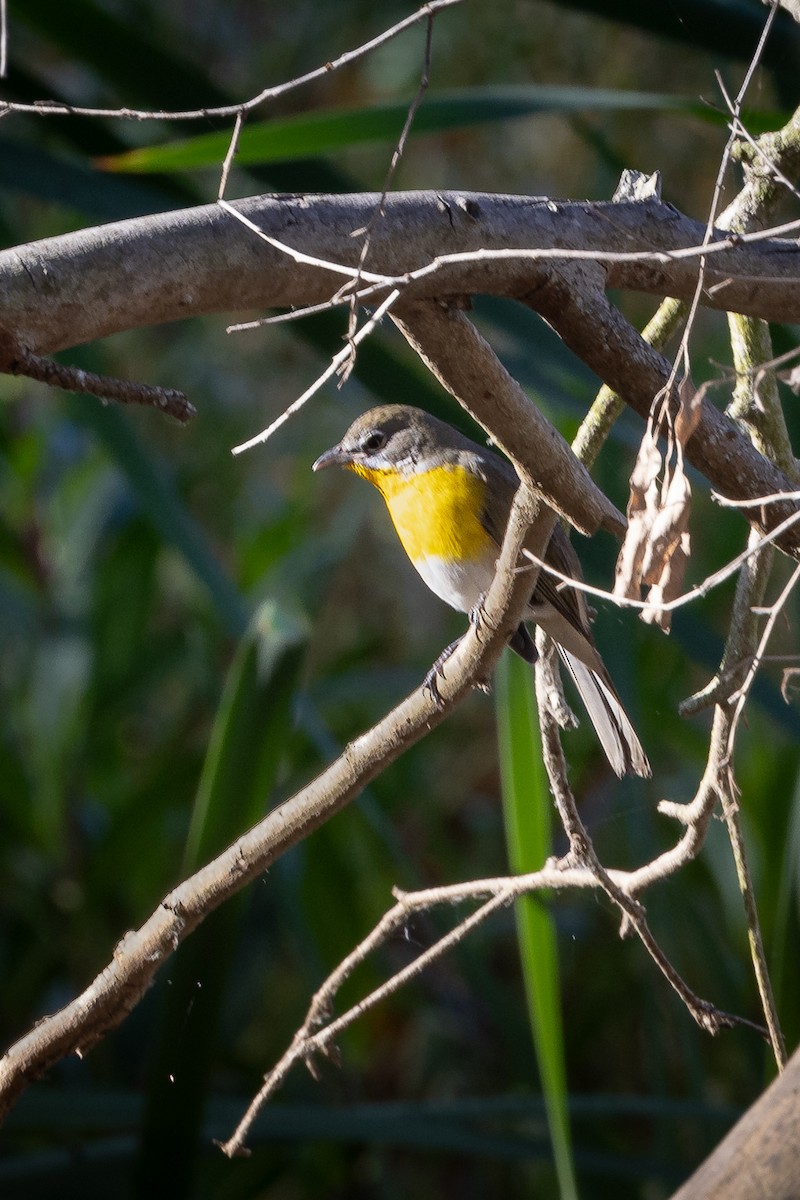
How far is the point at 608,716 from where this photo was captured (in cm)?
146

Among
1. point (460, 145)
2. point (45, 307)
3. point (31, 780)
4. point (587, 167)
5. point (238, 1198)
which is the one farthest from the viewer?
point (460, 145)

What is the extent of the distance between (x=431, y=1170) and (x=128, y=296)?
9.70ft

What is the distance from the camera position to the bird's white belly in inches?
62.1

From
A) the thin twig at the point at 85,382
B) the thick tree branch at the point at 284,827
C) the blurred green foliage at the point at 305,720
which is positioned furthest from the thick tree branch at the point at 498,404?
the blurred green foliage at the point at 305,720

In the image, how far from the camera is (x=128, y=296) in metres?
0.59

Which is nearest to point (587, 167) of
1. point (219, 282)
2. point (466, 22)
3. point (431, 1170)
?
point (466, 22)

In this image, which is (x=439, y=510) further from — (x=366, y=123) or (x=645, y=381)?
(x=645, y=381)

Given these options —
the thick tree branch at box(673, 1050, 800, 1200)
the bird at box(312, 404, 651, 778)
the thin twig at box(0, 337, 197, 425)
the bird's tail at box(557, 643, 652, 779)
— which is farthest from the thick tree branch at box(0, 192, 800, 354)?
the bird at box(312, 404, 651, 778)

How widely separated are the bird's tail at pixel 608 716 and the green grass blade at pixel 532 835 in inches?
3.3

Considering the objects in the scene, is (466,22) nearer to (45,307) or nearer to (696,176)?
(696,176)

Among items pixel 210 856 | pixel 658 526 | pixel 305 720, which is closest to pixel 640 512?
pixel 658 526

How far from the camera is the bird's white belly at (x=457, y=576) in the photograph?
→ 1576mm

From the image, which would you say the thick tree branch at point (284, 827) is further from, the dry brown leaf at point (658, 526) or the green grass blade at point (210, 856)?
the green grass blade at point (210, 856)

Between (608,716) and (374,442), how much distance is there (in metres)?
0.48
